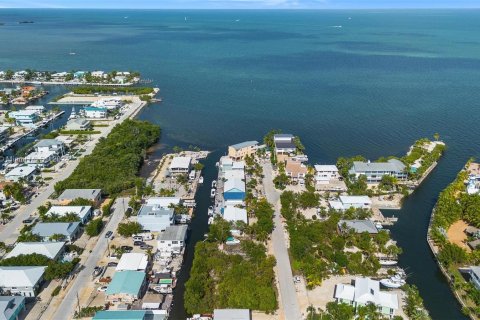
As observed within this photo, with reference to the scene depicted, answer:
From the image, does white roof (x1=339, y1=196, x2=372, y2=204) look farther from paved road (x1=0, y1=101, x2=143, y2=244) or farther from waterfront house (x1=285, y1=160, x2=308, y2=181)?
paved road (x1=0, y1=101, x2=143, y2=244)

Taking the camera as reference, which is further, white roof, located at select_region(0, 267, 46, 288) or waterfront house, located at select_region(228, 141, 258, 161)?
waterfront house, located at select_region(228, 141, 258, 161)

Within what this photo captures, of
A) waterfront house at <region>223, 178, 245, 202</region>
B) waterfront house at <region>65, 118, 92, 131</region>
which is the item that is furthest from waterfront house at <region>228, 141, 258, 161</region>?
waterfront house at <region>65, 118, 92, 131</region>

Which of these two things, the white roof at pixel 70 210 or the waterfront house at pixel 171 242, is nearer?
the waterfront house at pixel 171 242

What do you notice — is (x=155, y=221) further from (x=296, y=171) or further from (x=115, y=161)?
(x=296, y=171)

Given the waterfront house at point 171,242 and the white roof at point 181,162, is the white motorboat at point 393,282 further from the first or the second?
the white roof at point 181,162

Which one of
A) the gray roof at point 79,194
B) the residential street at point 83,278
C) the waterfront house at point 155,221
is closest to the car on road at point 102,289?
the residential street at point 83,278

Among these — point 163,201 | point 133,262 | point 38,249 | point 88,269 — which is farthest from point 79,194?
point 133,262

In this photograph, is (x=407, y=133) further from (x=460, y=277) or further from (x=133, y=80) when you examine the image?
(x=133, y=80)
